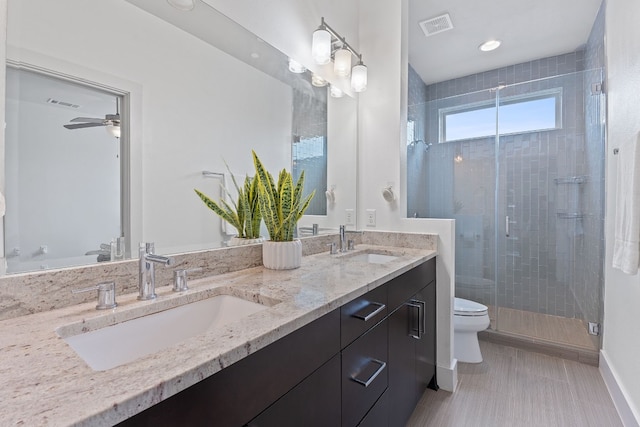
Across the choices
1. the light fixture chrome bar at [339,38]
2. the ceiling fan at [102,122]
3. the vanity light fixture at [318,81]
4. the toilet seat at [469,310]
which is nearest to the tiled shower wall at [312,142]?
the vanity light fixture at [318,81]

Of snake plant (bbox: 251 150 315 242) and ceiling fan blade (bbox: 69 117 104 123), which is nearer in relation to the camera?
ceiling fan blade (bbox: 69 117 104 123)

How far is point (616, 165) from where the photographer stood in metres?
1.75

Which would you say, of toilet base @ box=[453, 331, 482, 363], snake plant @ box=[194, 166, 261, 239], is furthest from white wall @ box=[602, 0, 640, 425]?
snake plant @ box=[194, 166, 261, 239]

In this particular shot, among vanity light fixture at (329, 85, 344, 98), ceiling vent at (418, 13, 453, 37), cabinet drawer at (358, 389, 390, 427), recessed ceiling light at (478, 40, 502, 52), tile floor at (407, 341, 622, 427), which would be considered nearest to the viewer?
cabinet drawer at (358, 389, 390, 427)

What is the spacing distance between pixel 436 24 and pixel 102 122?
2513 millimetres

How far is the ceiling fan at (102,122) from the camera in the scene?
881 mm

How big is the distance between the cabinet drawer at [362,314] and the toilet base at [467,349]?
4.37 feet

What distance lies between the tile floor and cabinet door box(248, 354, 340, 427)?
0.97 meters

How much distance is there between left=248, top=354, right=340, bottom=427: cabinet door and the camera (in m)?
0.66

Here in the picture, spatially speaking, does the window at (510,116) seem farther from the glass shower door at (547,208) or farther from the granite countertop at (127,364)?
the granite countertop at (127,364)

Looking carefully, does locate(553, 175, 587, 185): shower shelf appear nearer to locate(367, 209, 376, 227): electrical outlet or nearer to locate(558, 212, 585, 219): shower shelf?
locate(558, 212, 585, 219): shower shelf

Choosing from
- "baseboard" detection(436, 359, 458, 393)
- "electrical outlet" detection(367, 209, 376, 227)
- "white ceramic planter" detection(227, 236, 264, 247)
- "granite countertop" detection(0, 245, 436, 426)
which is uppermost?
"electrical outlet" detection(367, 209, 376, 227)

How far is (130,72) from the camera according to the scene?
3.31 ft

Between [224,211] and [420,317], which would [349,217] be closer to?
[420,317]
